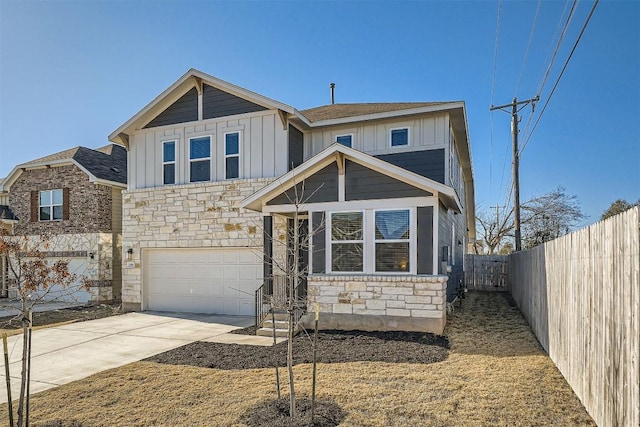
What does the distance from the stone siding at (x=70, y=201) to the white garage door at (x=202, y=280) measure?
375 cm

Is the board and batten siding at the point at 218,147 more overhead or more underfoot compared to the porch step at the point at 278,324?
more overhead

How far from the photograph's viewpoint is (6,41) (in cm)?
1043

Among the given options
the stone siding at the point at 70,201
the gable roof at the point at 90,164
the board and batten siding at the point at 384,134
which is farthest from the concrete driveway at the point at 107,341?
the gable roof at the point at 90,164

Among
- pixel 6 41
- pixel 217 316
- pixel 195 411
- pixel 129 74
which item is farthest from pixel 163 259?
pixel 195 411

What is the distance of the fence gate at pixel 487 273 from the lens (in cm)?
1903

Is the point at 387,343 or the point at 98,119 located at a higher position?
the point at 98,119

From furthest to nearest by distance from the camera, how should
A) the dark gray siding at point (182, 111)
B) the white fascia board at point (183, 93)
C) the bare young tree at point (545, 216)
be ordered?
the bare young tree at point (545, 216) < the dark gray siding at point (182, 111) < the white fascia board at point (183, 93)

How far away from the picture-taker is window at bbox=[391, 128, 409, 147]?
1152 cm

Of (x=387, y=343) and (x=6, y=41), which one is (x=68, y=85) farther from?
(x=387, y=343)

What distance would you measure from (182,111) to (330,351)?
9.40m

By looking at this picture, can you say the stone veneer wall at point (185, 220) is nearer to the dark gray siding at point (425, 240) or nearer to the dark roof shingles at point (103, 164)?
the dark roof shingles at point (103, 164)

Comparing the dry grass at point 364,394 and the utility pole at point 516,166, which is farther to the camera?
the utility pole at point 516,166

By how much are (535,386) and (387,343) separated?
9.65 feet

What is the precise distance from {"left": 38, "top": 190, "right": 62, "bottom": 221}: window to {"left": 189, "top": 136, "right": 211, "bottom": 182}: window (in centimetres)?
734
